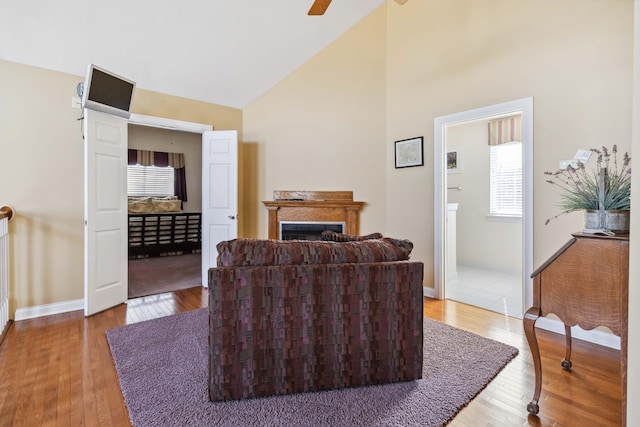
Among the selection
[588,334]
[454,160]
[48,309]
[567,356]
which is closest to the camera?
[567,356]

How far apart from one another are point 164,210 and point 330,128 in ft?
13.6

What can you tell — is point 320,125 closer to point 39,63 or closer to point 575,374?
point 39,63

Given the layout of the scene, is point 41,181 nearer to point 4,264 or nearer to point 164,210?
point 4,264

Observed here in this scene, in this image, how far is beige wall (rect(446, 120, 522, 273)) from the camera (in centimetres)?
444

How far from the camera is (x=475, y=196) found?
4797 millimetres

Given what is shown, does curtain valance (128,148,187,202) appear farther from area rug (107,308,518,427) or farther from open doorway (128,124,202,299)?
area rug (107,308,518,427)

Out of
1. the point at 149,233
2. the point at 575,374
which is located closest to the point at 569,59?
the point at 575,374

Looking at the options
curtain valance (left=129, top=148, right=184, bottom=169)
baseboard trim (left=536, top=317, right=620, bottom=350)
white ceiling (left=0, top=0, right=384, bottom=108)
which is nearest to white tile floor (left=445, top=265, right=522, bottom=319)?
baseboard trim (left=536, top=317, right=620, bottom=350)

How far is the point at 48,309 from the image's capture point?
2979 mm

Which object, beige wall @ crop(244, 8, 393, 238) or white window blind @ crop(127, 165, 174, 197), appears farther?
white window blind @ crop(127, 165, 174, 197)

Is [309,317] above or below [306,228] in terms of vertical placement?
below

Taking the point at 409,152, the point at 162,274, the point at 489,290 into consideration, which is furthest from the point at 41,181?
the point at 489,290

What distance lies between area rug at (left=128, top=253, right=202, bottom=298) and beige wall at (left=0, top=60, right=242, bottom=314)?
82 centimetres

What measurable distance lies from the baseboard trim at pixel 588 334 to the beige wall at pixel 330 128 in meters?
1.87
